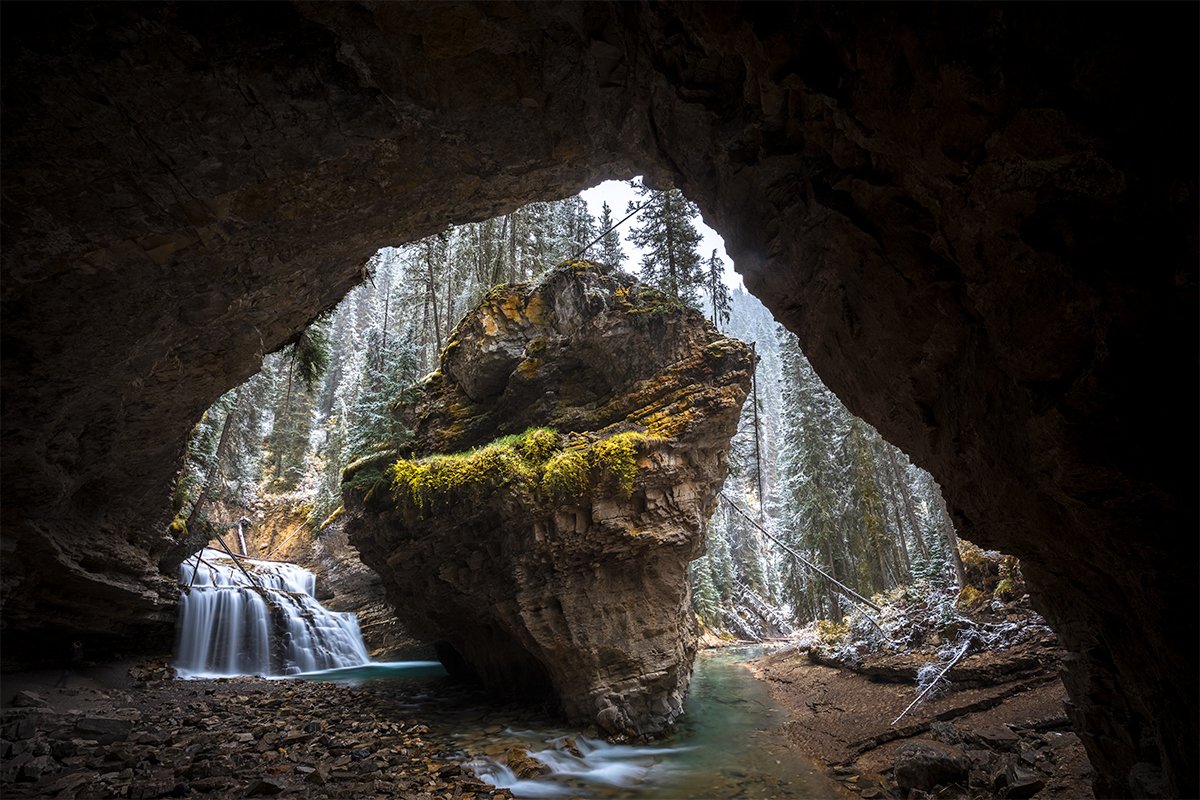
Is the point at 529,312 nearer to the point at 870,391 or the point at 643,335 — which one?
the point at 643,335

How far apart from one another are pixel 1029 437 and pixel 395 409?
1574 centimetres

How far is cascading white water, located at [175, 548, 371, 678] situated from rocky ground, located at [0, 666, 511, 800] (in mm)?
4012

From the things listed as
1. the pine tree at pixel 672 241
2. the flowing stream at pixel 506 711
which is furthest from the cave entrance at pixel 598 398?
the flowing stream at pixel 506 711

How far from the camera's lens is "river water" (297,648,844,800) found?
780 cm

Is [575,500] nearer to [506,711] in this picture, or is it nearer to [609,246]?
[506,711]

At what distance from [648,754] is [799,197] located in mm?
9998

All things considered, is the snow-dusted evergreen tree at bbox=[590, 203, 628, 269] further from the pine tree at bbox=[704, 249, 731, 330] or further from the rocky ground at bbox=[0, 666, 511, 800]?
the rocky ground at bbox=[0, 666, 511, 800]

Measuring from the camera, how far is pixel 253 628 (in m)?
17.8

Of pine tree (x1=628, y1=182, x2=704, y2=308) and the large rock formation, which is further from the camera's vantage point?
pine tree (x1=628, y1=182, x2=704, y2=308)

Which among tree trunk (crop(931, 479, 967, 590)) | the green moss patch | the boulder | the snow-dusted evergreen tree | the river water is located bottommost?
the river water

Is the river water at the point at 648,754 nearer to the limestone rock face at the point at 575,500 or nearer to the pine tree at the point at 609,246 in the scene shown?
the limestone rock face at the point at 575,500

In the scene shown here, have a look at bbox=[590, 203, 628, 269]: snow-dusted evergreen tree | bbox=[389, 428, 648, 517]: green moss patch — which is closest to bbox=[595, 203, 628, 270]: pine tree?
bbox=[590, 203, 628, 269]: snow-dusted evergreen tree

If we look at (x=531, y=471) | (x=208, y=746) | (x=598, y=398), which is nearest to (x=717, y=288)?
(x=598, y=398)

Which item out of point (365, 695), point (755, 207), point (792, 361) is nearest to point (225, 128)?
point (755, 207)
